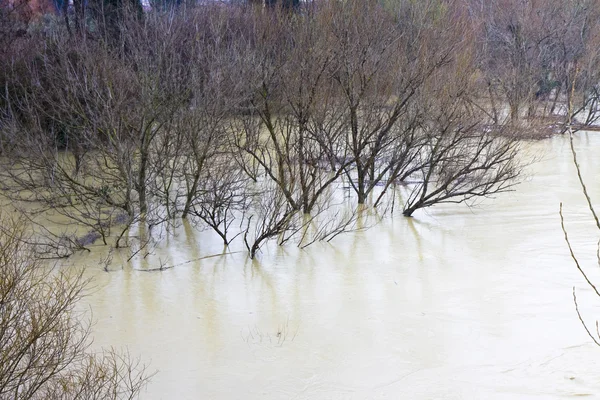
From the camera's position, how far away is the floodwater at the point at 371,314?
9180 millimetres

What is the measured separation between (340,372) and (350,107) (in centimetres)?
783

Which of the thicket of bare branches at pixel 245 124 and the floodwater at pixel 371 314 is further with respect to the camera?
the thicket of bare branches at pixel 245 124

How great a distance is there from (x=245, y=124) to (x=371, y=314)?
6905mm

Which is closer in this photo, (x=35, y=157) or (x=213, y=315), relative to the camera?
(x=213, y=315)

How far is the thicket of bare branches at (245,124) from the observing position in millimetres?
14852

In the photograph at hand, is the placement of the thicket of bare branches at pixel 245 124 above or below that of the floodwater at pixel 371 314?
above

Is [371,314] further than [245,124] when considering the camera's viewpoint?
No

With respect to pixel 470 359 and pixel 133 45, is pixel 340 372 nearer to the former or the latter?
pixel 470 359

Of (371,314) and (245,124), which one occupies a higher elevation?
(245,124)

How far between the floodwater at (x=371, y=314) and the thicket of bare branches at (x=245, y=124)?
97 cm

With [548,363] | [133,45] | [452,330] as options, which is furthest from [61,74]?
[548,363]

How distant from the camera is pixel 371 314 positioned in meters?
11.2

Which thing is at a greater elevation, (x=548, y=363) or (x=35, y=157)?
(x=35, y=157)

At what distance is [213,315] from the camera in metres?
11.2
